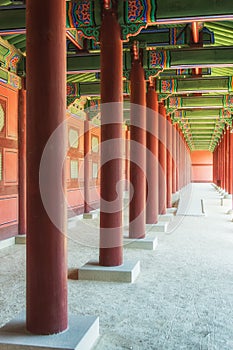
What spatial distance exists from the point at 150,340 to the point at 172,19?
14.7ft

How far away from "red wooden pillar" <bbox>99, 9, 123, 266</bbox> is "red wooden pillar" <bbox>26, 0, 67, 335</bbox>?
245cm

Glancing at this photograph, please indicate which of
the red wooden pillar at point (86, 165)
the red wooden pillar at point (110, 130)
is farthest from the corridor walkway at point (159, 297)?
the red wooden pillar at point (86, 165)

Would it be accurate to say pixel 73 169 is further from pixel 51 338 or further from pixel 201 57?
pixel 51 338

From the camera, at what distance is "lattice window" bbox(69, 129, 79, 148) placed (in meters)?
13.7

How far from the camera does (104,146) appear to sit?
5.99m

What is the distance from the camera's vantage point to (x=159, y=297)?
17.1ft

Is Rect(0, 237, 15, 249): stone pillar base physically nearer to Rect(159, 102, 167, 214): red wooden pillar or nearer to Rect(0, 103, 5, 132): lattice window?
Rect(0, 103, 5, 132): lattice window

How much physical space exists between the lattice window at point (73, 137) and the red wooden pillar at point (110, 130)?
769 centimetres

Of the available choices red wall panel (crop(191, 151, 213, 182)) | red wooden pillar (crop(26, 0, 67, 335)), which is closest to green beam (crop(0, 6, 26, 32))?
red wooden pillar (crop(26, 0, 67, 335))

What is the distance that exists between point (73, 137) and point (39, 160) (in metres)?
10.6

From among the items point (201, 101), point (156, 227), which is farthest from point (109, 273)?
point (201, 101)

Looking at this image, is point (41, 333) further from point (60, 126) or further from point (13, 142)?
point (13, 142)

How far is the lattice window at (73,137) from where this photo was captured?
1366 cm

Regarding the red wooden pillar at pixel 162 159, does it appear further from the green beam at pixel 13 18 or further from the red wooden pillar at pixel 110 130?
the green beam at pixel 13 18
